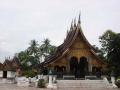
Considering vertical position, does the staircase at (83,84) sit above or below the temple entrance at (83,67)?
below

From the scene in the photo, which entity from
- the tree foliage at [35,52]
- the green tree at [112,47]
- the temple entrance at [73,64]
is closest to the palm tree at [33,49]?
the tree foliage at [35,52]

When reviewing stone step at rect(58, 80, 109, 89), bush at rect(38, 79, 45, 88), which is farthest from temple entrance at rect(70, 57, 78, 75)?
bush at rect(38, 79, 45, 88)

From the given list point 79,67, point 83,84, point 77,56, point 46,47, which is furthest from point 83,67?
point 46,47

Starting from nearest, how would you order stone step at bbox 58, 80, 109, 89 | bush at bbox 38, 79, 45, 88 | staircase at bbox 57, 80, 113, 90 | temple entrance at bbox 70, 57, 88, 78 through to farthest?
staircase at bbox 57, 80, 113, 90 < stone step at bbox 58, 80, 109, 89 < bush at bbox 38, 79, 45, 88 < temple entrance at bbox 70, 57, 88, 78

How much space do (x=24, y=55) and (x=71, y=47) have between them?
148 ft

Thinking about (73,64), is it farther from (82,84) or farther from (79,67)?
(82,84)

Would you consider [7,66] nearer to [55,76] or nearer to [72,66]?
[72,66]

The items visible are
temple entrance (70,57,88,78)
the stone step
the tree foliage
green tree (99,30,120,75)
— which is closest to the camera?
the stone step

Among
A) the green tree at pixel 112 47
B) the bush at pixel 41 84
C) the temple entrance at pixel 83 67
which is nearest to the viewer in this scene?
the bush at pixel 41 84

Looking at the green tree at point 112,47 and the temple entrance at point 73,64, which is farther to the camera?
the green tree at point 112,47

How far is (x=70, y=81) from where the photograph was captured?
3045 centimetres

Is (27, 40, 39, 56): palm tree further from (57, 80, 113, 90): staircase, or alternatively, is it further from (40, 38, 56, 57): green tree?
(57, 80, 113, 90): staircase

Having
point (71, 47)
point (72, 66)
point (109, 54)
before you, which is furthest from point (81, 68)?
point (109, 54)

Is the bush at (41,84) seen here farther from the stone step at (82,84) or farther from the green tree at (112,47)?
the green tree at (112,47)
